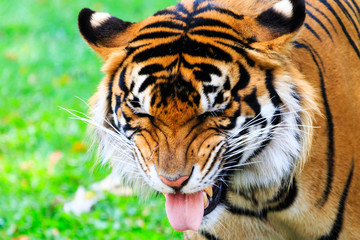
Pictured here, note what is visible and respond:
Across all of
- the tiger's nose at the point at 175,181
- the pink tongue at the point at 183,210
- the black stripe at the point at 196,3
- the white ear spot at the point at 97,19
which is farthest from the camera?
the white ear spot at the point at 97,19

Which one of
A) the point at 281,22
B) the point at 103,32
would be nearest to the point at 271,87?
the point at 281,22

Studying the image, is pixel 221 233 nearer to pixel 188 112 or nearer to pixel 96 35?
pixel 188 112

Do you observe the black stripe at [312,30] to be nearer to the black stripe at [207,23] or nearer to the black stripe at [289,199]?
the black stripe at [207,23]

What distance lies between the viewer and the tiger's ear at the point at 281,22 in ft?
6.97

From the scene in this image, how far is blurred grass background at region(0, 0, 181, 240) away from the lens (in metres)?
3.47

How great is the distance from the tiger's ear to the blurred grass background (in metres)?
0.94

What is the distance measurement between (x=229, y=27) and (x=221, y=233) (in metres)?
0.99

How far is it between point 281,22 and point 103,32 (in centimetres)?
78

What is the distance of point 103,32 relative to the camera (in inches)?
96.7

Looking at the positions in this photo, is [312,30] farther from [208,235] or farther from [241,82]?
[208,235]

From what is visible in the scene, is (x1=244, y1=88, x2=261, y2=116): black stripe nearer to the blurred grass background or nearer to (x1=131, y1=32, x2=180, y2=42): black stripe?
(x1=131, y1=32, x2=180, y2=42): black stripe

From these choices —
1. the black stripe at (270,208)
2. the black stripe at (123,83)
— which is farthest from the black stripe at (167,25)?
the black stripe at (270,208)

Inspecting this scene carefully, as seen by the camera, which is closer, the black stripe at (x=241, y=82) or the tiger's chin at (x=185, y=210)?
the black stripe at (x=241, y=82)

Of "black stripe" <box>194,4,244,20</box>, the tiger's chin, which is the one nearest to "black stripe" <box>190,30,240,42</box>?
"black stripe" <box>194,4,244,20</box>
